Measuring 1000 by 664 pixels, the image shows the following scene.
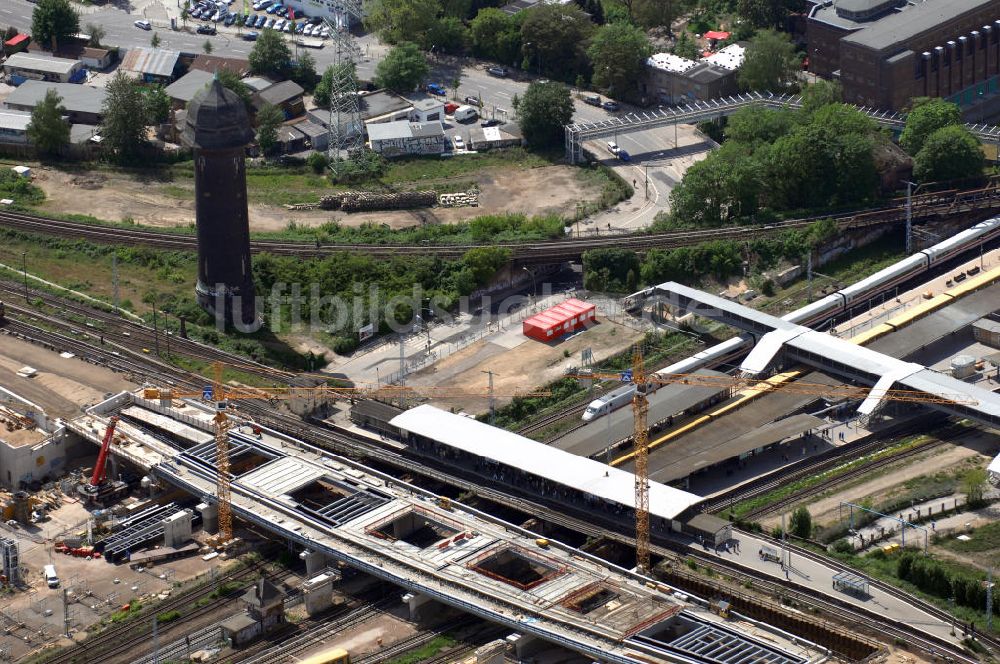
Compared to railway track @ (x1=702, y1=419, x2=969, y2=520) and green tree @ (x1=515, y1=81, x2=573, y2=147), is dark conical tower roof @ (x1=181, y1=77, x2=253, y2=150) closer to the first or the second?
green tree @ (x1=515, y1=81, x2=573, y2=147)

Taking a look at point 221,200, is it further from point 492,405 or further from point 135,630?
point 135,630

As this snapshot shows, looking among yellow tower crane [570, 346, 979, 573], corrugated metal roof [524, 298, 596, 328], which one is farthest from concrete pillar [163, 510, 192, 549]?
corrugated metal roof [524, 298, 596, 328]

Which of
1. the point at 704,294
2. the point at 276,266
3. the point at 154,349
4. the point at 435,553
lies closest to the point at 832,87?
the point at 704,294

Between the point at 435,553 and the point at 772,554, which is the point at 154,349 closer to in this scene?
the point at 435,553

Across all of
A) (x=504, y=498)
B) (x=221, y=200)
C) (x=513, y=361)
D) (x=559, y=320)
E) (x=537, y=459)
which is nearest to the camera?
(x=504, y=498)

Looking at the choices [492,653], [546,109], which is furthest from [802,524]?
[546,109]

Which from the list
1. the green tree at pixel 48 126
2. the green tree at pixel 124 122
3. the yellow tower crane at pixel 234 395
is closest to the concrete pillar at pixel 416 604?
the yellow tower crane at pixel 234 395

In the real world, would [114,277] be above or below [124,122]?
below

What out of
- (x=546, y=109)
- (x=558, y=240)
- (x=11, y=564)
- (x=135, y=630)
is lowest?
(x=135, y=630)
